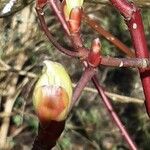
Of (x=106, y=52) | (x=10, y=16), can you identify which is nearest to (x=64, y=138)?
(x=106, y=52)

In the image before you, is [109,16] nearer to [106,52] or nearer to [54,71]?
[106,52]

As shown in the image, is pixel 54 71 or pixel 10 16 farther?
pixel 10 16

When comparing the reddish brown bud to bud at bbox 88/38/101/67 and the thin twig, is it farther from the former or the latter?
the thin twig

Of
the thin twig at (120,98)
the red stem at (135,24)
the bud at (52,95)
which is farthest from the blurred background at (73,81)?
the bud at (52,95)

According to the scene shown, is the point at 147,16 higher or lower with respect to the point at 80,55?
lower

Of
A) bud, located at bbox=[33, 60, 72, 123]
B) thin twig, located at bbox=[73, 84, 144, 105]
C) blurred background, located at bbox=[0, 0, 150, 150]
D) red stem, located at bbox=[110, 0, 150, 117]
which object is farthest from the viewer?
blurred background, located at bbox=[0, 0, 150, 150]

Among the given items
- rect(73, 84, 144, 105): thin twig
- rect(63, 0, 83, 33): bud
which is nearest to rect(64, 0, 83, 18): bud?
rect(63, 0, 83, 33): bud

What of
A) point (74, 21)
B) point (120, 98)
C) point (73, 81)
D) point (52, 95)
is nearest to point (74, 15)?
point (74, 21)
